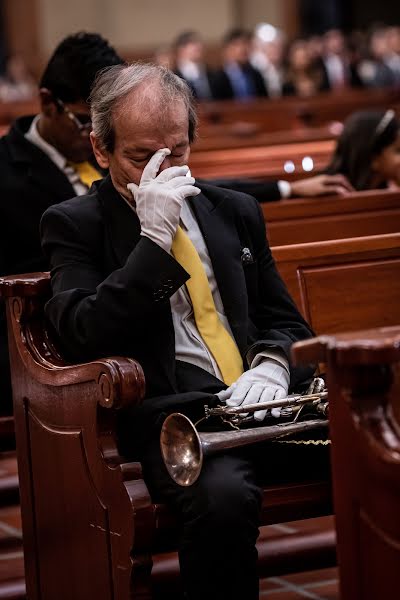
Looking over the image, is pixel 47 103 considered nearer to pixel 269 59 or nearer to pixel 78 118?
pixel 78 118

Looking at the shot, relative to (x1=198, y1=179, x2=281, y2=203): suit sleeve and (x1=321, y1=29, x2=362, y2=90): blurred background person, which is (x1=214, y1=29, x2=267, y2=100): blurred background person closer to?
(x1=321, y1=29, x2=362, y2=90): blurred background person

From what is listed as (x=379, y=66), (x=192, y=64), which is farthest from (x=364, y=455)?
(x=379, y=66)

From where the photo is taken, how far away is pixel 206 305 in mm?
2762

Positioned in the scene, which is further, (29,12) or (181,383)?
(29,12)

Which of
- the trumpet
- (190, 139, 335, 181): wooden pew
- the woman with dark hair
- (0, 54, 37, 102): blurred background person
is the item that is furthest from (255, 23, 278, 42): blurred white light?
the trumpet

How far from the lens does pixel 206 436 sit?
2475 millimetres

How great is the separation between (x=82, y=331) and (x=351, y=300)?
3.50 ft

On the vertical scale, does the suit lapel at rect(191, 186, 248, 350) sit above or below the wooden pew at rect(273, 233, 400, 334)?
above

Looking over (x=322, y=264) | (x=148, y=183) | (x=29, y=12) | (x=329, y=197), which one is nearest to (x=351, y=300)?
(x=322, y=264)

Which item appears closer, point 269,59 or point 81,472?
point 81,472

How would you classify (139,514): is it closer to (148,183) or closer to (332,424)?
(332,424)

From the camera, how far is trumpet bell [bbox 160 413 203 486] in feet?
8.11

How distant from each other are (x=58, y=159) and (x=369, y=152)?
5.87 ft

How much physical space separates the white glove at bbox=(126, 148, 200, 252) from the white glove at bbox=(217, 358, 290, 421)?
1.12ft
